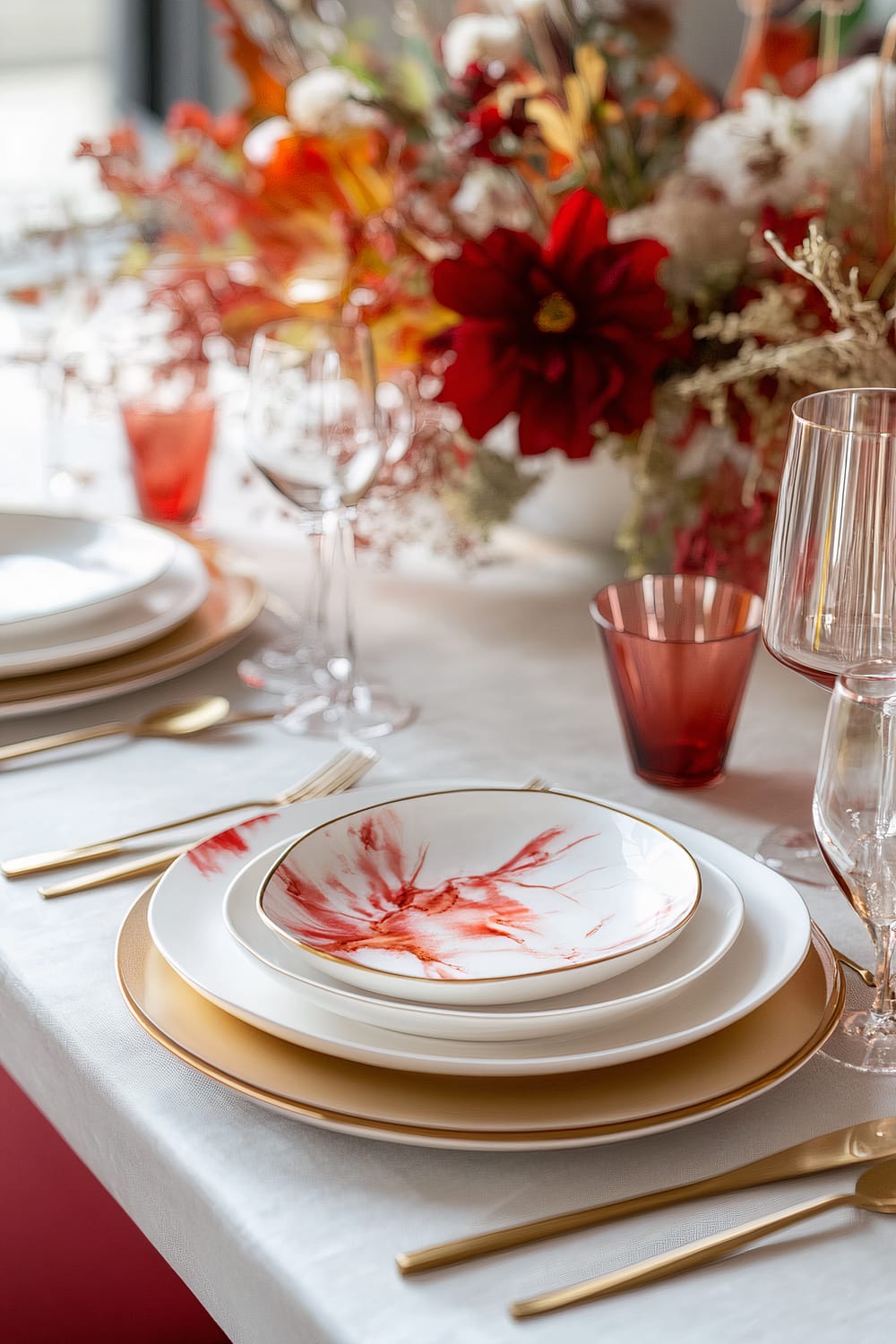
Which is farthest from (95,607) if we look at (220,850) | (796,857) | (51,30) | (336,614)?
(51,30)

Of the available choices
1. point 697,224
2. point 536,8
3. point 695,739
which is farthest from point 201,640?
point 536,8

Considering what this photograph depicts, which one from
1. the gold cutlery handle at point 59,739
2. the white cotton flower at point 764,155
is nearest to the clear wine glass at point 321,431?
the gold cutlery handle at point 59,739

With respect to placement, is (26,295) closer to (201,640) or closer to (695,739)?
(201,640)

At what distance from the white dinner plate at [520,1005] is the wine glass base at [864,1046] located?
0.22ft

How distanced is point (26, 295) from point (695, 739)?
34.6 inches

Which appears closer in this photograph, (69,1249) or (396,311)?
(69,1249)

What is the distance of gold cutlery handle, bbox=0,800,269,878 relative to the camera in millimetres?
753

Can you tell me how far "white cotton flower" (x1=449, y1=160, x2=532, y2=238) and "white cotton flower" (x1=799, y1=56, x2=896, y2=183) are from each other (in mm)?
240

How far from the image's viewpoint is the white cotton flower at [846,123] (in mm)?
1048

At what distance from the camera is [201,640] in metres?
1.02

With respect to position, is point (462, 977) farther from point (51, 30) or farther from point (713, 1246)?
point (51, 30)

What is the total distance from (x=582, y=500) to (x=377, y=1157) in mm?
791

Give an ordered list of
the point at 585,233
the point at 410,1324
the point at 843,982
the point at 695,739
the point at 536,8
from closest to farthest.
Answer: the point at 410,1324
the point at 843,982
the point at 695,739
the point at 585,233
the point at 536,8

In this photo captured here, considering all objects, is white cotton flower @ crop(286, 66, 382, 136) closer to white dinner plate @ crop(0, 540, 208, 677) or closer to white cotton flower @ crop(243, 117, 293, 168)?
white cotton flower @ crop(243, 117, 293, 168)
